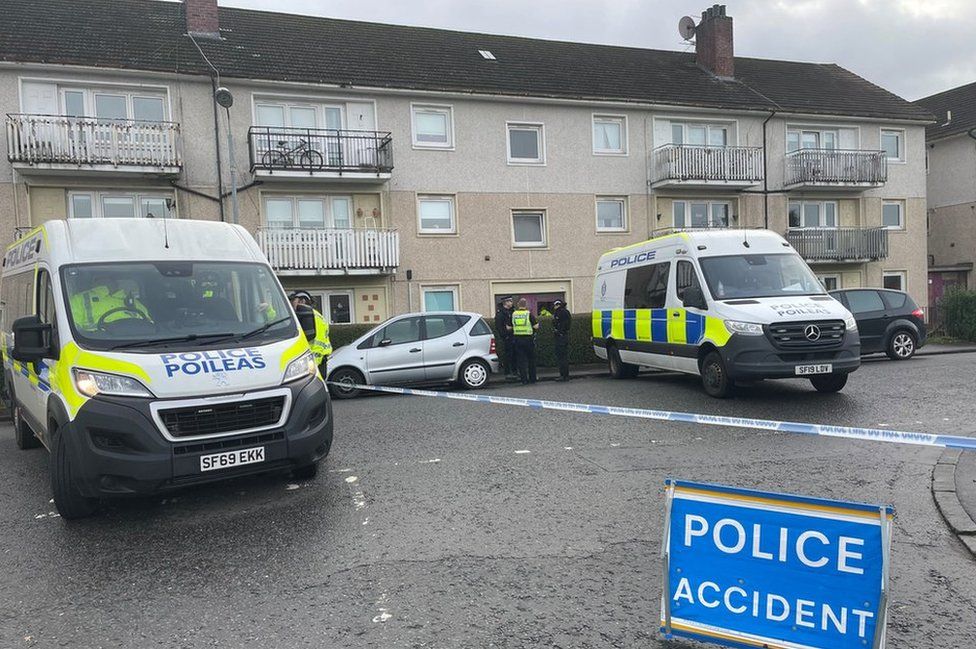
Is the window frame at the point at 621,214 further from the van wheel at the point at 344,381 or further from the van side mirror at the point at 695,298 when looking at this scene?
the van wheel at the point at 344,381

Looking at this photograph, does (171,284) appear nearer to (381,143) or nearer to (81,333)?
(81,333)

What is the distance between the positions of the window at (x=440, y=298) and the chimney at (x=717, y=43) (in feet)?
43.9

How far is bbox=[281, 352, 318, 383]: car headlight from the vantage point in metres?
5.47

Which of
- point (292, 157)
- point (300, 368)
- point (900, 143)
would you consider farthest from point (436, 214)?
point (900, 143)

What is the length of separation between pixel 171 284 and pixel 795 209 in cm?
2299

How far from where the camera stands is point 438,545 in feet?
14.7

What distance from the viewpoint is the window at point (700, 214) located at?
22.9m

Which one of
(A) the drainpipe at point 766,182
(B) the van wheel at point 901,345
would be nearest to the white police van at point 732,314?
(B) the van wheel at point 901,345

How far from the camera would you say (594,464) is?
639 cm

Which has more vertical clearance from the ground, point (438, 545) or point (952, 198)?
point (952, 198)

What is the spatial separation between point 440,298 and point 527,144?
5.48 meters

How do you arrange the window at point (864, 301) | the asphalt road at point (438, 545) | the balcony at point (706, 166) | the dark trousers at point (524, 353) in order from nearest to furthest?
the asphalt road at point (438, 545) → the dark trousers at point (524, 353) → the window at point (864, 301) → the balcony at point (706, 166)

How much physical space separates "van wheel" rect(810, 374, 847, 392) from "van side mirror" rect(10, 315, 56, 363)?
9.36m

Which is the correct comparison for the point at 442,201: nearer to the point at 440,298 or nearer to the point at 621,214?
the point at 440,298
